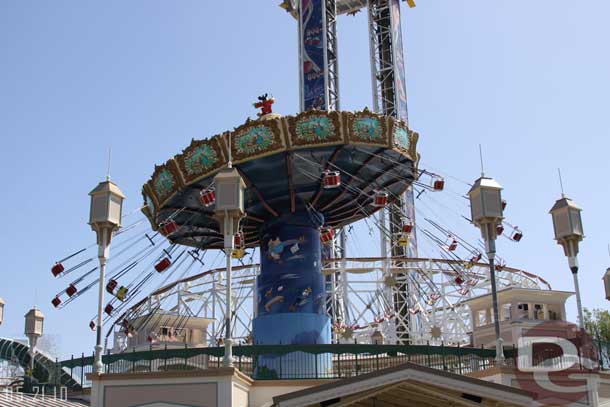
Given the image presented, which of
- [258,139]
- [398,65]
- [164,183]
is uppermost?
[398,65]

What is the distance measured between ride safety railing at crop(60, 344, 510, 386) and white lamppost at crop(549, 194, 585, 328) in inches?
171

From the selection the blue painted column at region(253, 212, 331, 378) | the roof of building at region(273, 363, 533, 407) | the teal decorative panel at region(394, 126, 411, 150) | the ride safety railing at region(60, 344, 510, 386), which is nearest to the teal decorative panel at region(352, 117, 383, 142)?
the teal decorative panel at region(394, 126, 411, 150)

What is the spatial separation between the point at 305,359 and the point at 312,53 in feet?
101

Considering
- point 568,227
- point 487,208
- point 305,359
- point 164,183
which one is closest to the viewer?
point 305,359

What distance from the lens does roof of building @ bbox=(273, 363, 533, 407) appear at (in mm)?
15742

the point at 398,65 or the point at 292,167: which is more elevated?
the point at 398,65

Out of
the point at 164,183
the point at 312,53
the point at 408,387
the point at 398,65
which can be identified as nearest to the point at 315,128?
the point at 164,183

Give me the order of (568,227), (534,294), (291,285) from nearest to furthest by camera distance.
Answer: (568,227), (291,285), (534,294)

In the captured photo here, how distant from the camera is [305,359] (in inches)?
793

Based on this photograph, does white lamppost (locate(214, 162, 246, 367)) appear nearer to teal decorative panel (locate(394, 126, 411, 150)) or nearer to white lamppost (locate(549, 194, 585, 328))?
teal decorative panel (locate(394, 126, 411, 150))

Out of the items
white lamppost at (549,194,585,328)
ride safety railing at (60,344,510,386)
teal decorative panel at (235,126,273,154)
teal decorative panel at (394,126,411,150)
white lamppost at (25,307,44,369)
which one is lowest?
ride safety railing at (60,344,510,386)

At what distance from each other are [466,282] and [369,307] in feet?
19.4

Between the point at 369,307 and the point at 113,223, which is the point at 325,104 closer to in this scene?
the point at 369,307

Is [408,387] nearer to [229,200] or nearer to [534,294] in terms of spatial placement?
[229,200]
